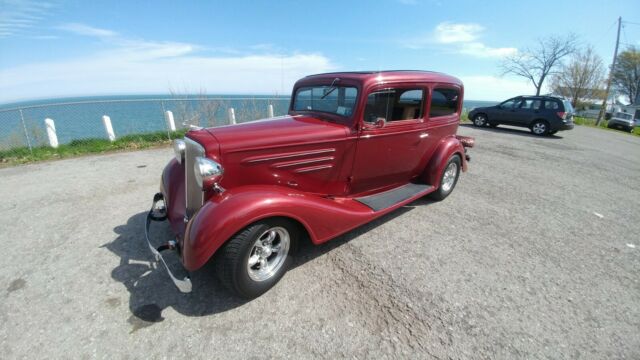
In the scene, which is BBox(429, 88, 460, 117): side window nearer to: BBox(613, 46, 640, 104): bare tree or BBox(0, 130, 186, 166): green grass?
BBox(0, 130, 186, 166): green grass

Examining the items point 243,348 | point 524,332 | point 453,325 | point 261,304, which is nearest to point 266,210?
point 261,304

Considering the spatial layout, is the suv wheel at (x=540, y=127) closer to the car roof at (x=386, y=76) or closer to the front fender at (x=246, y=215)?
the car roof at (x=386, y=76)

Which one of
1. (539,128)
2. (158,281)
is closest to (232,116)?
(158,281)

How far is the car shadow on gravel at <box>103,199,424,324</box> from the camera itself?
7.29 ft

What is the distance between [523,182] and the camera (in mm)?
5492

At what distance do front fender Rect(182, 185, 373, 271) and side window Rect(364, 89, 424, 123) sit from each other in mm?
1254

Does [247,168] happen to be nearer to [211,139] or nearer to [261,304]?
[211,139]

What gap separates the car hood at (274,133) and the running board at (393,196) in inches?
36.5

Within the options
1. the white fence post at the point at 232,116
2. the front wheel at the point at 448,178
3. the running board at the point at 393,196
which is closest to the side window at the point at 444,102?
the front wheel at the point at 448,178

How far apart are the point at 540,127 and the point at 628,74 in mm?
46039

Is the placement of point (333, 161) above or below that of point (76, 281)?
above

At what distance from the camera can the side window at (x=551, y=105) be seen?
36.0ft

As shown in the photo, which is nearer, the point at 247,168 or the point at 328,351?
the point at 328,351

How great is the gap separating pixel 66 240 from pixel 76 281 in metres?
1.02
